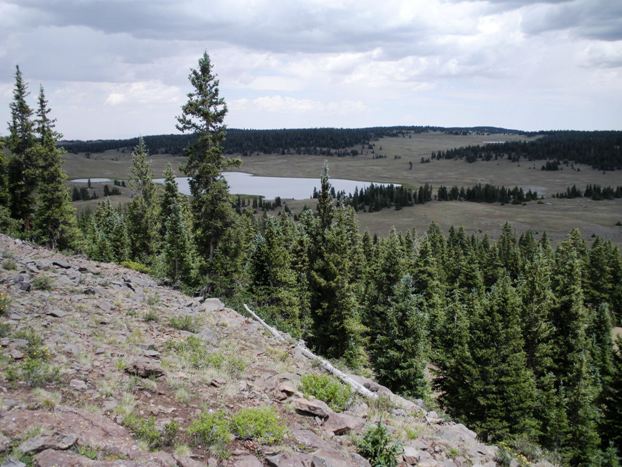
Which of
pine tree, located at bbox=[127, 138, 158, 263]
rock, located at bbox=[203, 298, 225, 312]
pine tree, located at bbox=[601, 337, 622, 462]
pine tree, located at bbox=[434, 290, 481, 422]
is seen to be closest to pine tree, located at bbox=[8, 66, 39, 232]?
pine tree, located at bbox=[127, 138, 158, 263]

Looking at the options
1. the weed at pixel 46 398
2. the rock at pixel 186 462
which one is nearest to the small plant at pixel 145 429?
the rock at pixel 186 462

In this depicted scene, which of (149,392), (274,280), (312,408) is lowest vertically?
(274,280)

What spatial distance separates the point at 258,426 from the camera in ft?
30.1

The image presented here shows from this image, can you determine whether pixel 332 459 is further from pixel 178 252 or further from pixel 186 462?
pixel 178 252

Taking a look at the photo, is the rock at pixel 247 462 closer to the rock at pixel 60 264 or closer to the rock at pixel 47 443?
the rock at pixel 47 443

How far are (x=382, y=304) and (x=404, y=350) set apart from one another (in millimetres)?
16357

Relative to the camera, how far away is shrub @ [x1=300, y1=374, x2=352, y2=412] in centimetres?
1166

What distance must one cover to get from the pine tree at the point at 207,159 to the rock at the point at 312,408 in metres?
23.8

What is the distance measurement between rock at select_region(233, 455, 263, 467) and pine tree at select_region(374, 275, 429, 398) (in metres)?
22.4

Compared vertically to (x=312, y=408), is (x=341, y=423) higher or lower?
lower

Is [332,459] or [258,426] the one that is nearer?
[332,459]

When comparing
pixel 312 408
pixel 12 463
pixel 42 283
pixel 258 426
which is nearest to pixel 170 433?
pixel 258 426

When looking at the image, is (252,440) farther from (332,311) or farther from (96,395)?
(332,311)

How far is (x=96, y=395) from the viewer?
9320 mm
